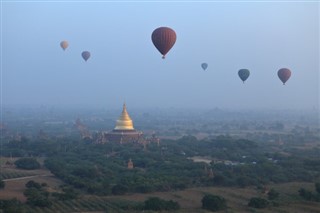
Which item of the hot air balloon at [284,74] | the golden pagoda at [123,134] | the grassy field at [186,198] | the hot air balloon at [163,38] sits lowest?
the grassy field at [186,198]

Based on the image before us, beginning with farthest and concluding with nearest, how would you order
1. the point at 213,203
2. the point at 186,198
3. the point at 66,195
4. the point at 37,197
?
the point at 186,198, the point at 66,195, the point at 37,197, the point at 213,203

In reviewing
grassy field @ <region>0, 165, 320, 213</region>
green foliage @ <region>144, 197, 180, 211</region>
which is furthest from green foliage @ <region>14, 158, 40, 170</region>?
green foliage @ <region>144, 197, 180, 211</region>

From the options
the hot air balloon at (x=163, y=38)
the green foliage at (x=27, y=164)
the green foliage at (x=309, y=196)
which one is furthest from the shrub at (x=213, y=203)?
the green foliage at (x=27, y=164)

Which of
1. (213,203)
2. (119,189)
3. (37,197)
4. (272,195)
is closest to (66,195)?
(37,197)

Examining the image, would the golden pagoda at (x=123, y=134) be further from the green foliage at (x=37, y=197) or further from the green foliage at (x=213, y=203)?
the green foliage at (x=213, y=203)

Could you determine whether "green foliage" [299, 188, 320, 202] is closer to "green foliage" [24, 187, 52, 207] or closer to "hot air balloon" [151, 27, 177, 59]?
"green foliage" [24, 187, 52, 207]

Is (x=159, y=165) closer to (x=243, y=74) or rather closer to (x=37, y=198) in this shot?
(x=37, y=198)

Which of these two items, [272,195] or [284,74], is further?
[284,74]

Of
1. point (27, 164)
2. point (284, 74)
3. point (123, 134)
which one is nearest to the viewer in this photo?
point (27, 164)
